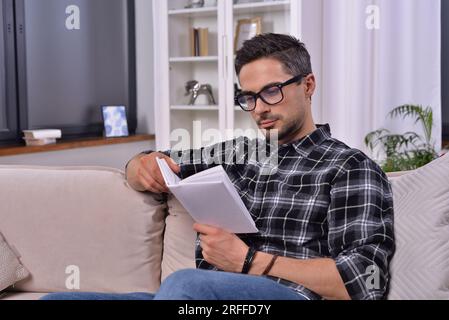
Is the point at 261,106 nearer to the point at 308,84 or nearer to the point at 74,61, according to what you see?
the point at 308,84

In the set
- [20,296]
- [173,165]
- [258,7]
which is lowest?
[20,296]

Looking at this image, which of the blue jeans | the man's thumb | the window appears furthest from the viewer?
the window

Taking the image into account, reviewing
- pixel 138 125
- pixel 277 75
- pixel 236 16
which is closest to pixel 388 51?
pixel 236 16

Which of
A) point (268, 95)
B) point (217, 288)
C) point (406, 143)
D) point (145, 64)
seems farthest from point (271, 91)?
point (145, 64)

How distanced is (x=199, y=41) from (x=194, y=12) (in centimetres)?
18

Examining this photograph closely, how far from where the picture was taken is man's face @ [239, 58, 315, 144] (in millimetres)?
1515

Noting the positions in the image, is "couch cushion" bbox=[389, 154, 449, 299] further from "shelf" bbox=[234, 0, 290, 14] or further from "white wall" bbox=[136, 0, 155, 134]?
"white wall" bbox=[136, 0, 155, 134]

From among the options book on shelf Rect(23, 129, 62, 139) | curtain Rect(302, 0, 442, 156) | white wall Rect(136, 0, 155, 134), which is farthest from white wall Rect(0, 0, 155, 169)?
curtain Rect(302, 0, 442, 156)

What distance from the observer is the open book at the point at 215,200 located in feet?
4.14

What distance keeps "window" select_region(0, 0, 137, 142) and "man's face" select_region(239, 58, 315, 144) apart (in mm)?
1976

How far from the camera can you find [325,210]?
138cm

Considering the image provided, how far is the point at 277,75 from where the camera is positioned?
59.9 inches

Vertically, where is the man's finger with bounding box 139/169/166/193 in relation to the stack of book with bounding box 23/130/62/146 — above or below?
below

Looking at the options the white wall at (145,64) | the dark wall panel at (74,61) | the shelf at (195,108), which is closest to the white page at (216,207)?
the dark wall panel at (74,61)
